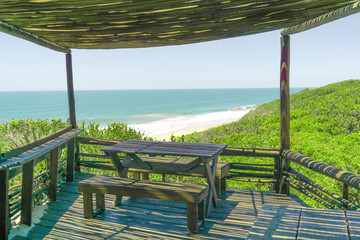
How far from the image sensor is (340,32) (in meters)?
69.5

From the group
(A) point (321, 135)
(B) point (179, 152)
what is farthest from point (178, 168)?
(A) point (321, 135)

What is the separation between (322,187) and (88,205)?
8.33 feet

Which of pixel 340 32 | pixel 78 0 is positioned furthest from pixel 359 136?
pixel 340 32

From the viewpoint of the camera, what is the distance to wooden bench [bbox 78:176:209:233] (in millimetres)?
3039

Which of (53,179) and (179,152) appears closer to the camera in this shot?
(179,152)

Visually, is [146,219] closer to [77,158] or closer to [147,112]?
[77,158]

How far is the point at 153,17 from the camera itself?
9.19ft

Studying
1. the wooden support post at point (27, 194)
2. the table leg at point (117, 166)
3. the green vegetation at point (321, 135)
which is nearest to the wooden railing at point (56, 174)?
the wooden support post at point (27, 194)

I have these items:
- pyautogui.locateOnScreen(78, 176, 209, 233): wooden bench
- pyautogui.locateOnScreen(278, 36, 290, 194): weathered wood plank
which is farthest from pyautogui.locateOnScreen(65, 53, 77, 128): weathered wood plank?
pyautogui.locateOnScreen(278, 36, 290, 194): weathered wood plank

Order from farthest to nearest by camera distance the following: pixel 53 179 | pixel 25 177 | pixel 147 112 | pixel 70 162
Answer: pixel 147 112 → pixel 70 162 → pixel 53 179 → pixel 25 177

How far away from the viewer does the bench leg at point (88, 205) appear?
11.2 feet

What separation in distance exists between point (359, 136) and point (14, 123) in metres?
9.50

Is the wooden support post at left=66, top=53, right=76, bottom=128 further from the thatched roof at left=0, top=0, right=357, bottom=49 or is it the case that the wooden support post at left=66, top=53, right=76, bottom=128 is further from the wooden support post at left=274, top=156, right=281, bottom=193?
the wooden support post at left=274, top=156, right=281, bottom=193

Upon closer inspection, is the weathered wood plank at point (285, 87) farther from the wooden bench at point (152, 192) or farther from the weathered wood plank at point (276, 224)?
the weathered wood plank at point (276, 224)
